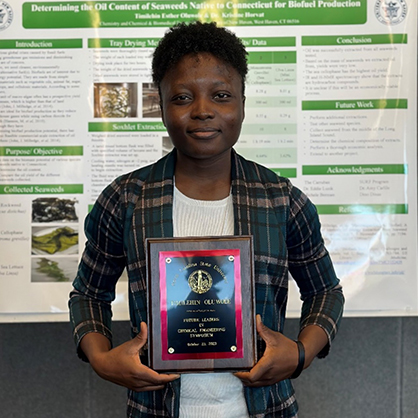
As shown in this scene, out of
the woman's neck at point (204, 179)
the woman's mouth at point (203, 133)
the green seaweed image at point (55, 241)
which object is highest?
the woman's mouth at point (203, 133)

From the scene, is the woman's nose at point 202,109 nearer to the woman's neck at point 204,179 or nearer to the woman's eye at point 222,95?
the woman's eye at point 222,95

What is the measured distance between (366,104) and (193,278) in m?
1.39

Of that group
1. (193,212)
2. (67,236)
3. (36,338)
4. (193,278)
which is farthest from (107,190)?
(36,338)

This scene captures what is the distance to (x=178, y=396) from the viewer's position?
1100 mm

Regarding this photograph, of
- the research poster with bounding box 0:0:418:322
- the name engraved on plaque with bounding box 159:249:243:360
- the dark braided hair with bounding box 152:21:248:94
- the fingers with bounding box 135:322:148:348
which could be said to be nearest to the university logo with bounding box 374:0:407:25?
the research poster with bounding box 0:0:418:322

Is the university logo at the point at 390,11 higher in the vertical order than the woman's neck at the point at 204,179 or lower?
higher

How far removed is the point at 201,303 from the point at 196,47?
0.51 metres

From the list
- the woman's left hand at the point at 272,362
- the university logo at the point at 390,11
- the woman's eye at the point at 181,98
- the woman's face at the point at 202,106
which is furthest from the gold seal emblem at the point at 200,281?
the university logo at the point at 390,11

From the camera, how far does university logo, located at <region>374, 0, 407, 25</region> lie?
2.17 meters

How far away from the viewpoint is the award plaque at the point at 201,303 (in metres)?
1.05

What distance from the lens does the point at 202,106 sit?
1.10 meters

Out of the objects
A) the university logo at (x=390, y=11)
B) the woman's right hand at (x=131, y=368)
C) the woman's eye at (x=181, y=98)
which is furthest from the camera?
the university logo at (x=390, y=11)

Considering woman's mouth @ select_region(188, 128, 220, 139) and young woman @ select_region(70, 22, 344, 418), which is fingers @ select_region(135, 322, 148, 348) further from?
woman's mouth @ select_region(188, 128, 220, 139)

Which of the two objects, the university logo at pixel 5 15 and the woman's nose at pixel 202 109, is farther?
the university logo at pixel 5 15
